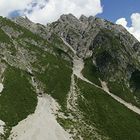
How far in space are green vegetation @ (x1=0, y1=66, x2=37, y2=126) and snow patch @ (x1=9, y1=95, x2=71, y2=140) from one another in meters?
3.03

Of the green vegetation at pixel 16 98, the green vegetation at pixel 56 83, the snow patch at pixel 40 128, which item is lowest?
the snow patch at pixel 40 128

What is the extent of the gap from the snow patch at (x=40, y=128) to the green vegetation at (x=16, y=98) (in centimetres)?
303

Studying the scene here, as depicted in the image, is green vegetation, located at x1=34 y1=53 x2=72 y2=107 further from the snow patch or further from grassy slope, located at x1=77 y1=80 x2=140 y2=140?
the snow patch

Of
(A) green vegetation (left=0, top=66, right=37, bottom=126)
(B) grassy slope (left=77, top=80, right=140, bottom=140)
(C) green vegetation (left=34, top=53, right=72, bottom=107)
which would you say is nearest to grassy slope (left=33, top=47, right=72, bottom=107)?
(C) green vegetation (left=34, top=53, right=72, bottom=107)

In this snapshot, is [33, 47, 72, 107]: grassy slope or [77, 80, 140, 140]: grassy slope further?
[33, 47, 72, 107]: grassy slope

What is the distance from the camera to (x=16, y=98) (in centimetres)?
14875

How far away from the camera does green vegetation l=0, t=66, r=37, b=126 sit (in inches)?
5266

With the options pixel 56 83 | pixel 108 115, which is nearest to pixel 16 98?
pixel 56 83

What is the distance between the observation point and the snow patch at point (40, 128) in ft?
396

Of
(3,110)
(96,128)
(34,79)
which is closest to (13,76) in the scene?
(34,79)

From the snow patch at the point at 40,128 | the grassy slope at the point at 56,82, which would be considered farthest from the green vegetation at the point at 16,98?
the grassy slope at the point at 56,82

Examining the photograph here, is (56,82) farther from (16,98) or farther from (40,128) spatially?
(40,128)

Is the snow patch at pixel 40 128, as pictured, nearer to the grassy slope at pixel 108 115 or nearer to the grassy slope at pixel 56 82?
the grassy slope at pixel 56 82

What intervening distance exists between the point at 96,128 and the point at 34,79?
4738cm
